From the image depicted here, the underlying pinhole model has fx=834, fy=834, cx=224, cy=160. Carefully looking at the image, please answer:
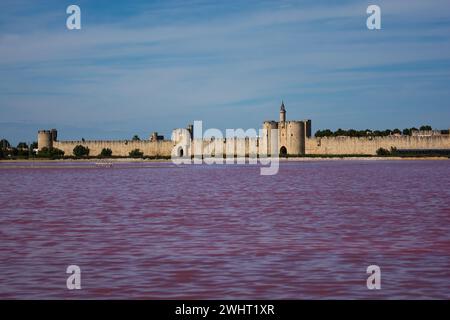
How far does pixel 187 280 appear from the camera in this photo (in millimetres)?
7883

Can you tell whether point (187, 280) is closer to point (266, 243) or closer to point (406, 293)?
point (406, 293)

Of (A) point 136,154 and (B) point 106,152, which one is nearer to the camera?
(A) point 136,154

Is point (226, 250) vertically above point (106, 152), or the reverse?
point (106, 152)

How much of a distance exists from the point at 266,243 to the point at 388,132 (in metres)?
108

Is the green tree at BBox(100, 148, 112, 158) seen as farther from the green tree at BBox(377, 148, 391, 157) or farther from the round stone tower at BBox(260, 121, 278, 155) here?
the green tree at BBox(377, 148, 391, 157)

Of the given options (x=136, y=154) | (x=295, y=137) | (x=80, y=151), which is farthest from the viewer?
(x=80, y=151)

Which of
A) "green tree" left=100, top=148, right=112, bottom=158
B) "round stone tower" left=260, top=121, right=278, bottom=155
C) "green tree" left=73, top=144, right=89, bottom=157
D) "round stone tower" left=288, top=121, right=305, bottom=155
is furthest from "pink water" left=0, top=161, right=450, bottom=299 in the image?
"green tree" left=100, top=148, right=112, bottom=158

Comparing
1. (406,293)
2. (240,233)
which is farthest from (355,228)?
(406,293)

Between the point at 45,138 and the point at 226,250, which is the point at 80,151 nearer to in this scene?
the point at 45,138

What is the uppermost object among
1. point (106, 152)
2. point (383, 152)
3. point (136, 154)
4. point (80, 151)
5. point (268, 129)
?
point (268, 129)

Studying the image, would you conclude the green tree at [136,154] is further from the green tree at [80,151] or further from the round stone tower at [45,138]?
the round stone tower at [45,138]

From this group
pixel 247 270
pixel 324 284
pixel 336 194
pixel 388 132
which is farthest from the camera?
pixel 388 132

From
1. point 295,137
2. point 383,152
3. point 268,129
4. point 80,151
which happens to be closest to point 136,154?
point 80,151

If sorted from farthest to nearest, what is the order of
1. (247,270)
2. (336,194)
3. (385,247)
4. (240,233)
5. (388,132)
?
(388,132) → (336,194) → (240,233) → (385,247) → (247,270)
